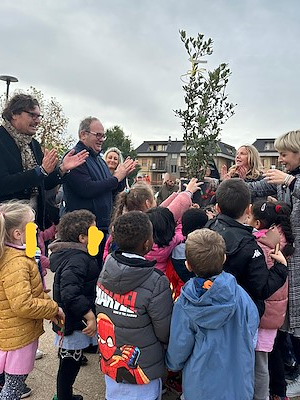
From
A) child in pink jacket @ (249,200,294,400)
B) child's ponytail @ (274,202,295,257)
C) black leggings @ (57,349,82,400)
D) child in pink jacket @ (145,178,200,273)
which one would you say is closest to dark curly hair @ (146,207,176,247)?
child in pink jacket @ (145,178,200,273)

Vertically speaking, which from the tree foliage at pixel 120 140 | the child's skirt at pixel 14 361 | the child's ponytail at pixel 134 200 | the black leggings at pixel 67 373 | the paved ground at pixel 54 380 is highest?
the tree foliage at pixel 120 140

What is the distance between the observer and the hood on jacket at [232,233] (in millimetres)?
2471

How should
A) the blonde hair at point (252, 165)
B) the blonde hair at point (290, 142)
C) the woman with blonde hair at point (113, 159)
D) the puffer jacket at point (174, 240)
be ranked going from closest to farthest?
the puffer jacket at point (174, 240) < the blonde hair at point (290, 142) < the blonde hair at point (252, 165) < the woman with blonde hair at point (113, 159)

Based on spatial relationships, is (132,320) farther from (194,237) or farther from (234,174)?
(234,174)

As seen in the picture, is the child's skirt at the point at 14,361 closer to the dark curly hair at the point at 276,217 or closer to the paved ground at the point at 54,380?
the paved ground at the point at 54,380

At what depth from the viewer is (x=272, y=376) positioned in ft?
9.46

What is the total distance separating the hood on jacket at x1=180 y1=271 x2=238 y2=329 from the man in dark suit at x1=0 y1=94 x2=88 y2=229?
1.86 meters

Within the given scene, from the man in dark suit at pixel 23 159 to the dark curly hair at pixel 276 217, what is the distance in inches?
65.1

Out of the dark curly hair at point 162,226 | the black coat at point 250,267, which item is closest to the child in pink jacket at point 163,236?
the dark curly hair at point 162,226

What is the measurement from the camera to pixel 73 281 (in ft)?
8.59

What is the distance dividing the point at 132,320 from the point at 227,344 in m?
0.56

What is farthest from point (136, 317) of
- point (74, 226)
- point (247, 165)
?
point (247, 165)

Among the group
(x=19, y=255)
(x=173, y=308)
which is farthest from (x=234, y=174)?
(x=19, y=255)

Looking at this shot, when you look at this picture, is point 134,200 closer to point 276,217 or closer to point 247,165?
point 276,217
